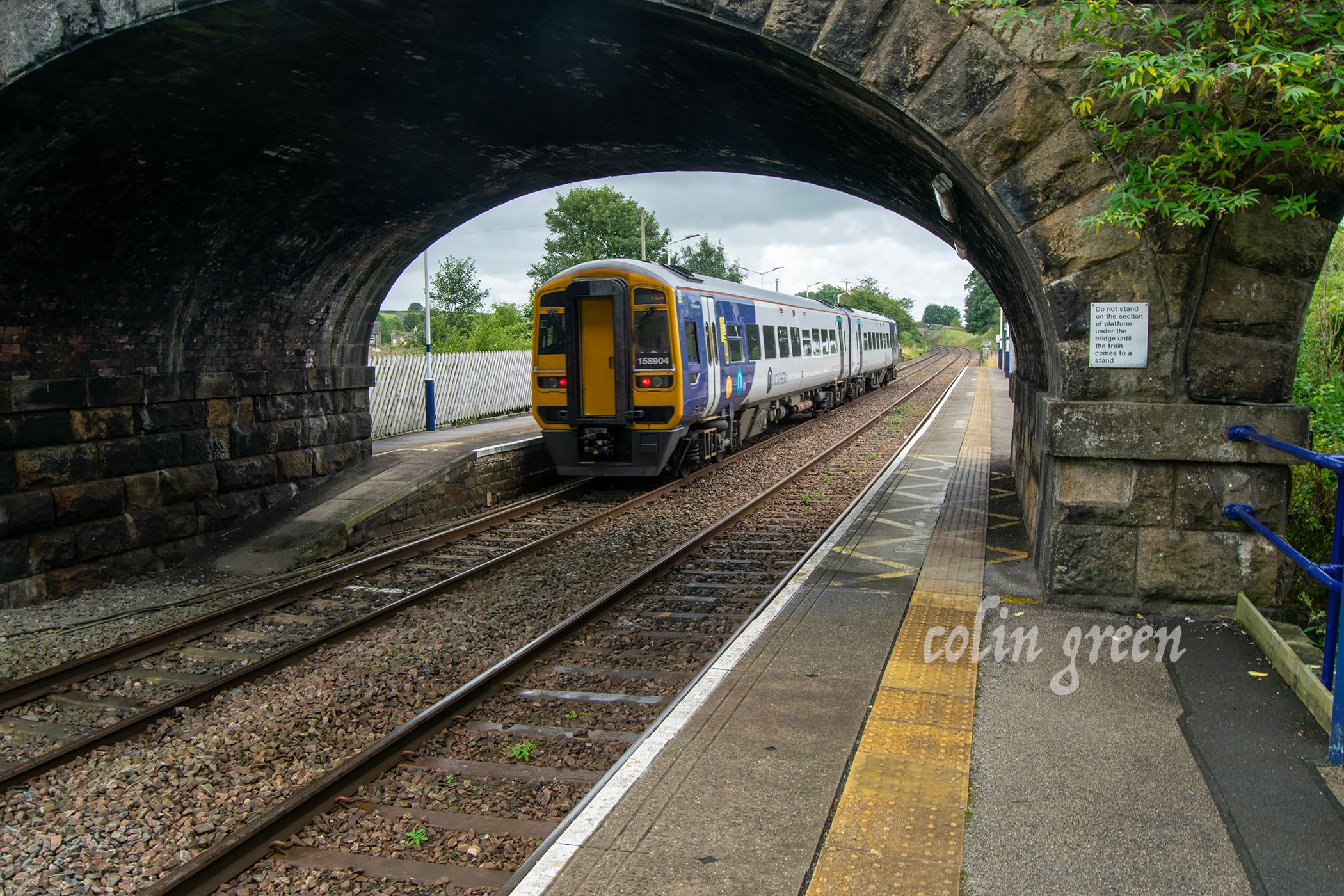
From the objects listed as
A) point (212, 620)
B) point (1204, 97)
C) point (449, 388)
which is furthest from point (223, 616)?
point (449, 388)

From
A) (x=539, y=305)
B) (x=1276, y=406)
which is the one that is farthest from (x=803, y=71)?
(x=539, y=305)

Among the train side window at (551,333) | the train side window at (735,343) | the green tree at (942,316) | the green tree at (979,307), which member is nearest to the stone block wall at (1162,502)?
the train side window at (551,333)

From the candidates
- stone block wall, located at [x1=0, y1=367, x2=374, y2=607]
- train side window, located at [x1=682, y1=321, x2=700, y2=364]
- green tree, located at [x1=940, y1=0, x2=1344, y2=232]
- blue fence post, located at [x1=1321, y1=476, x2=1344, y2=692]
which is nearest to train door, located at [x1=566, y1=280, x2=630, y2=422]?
train side window, located at [x1=682, y1=321, x2=700, y2=364]

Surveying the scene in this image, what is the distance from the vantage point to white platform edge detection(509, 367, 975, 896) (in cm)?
309

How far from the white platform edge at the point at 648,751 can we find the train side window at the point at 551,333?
20.0ft

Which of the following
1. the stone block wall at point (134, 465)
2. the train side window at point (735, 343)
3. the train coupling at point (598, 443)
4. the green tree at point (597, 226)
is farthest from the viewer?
the green tree at point (597, 226)

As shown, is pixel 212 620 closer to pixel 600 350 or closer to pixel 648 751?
pixel 648 751

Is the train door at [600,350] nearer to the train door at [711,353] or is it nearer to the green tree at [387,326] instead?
the train door at [711,353]

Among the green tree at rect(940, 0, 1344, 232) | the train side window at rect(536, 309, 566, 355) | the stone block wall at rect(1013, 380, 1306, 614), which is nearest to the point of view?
the green tree at rect(940, 0, 1344, 232)

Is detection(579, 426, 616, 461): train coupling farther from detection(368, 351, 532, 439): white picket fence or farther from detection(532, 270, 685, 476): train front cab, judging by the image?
detection(368, 351, 532, 439): white picket fence

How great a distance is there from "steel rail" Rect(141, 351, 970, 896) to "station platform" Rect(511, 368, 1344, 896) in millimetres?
1443

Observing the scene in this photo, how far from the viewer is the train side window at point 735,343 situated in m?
14.2

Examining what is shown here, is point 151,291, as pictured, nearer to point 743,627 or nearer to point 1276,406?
point 743,627

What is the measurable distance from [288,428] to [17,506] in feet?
12.0
